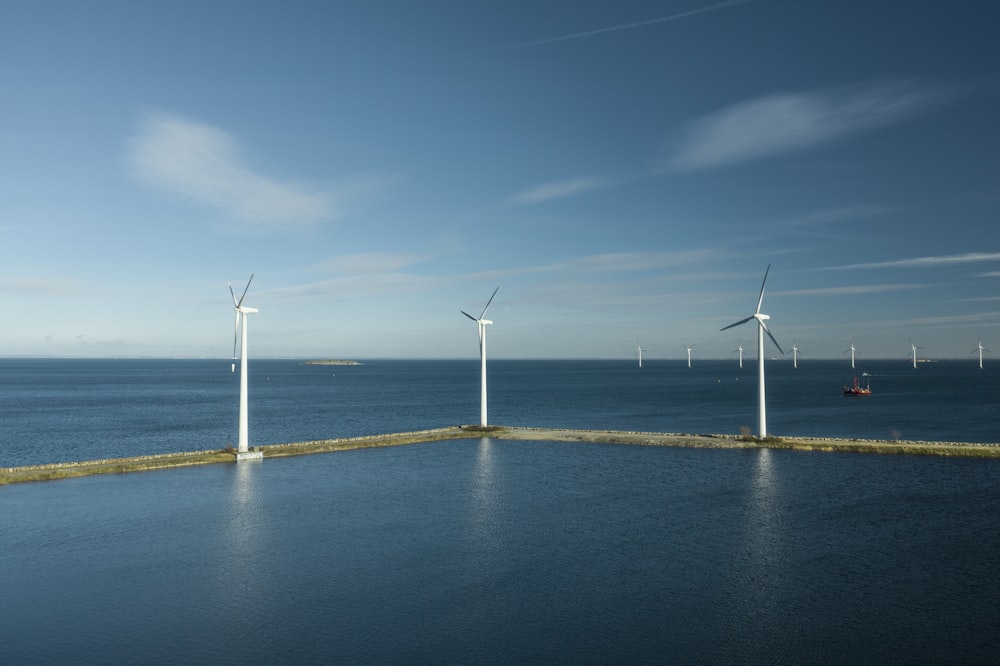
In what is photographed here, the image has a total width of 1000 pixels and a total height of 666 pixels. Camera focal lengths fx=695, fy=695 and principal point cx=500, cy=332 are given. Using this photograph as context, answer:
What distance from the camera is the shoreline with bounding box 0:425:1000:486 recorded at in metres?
58.9

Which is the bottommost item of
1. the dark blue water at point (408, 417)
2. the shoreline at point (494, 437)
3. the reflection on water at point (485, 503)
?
the dark blue water at point (408, 417)

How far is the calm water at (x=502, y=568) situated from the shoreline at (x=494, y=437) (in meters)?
3.68

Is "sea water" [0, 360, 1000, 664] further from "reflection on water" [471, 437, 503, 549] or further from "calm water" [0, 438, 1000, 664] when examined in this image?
"reflection on water" [471, 437, 503, 549]

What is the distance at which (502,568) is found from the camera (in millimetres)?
33812

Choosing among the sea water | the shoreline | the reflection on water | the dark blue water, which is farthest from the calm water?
the dark blue water

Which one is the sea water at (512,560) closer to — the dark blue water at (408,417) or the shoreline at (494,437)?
the shoreline at (494,437)

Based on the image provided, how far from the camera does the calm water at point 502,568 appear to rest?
82.5ft

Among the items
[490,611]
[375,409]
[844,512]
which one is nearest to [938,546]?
[844,512]

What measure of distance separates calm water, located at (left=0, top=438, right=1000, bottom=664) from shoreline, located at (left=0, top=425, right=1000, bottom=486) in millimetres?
3677

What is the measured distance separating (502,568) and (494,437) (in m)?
52.2

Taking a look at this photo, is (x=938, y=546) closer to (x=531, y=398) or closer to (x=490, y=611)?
(x=490, y=611)

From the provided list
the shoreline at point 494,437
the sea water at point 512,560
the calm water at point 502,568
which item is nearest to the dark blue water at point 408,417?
the shoreline at point 494,437

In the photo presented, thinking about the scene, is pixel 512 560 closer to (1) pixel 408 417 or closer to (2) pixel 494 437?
(2) pixel 494 437

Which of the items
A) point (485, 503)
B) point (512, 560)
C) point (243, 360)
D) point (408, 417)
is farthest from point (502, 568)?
point (408, 417)
